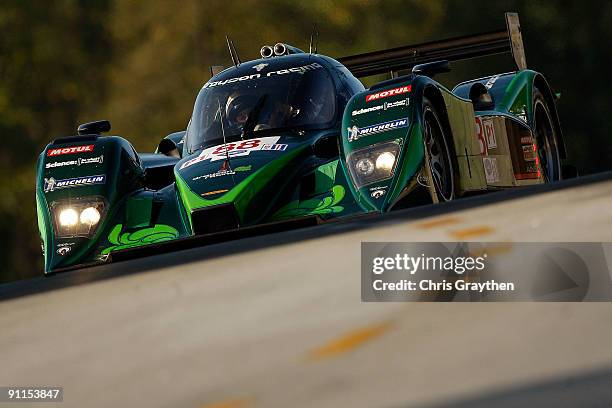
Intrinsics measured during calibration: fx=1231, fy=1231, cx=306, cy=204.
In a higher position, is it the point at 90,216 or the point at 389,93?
the point at 389,93

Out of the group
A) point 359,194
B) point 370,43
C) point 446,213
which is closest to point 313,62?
point 359,194

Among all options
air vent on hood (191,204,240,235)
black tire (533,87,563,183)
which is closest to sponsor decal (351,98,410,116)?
air vent on hood (191,204,240,235)

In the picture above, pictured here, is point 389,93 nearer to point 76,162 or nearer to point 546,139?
point 76,162

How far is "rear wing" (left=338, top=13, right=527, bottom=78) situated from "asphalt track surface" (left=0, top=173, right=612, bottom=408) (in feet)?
20.5

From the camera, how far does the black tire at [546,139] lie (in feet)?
31.9

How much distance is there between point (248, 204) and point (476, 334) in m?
4.26

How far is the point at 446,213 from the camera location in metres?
3.95

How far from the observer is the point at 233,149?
23.7 feet

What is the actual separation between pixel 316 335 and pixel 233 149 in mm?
4601

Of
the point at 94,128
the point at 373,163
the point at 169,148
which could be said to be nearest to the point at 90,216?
the point at 94,128

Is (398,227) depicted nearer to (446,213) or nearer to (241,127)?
(446,213)

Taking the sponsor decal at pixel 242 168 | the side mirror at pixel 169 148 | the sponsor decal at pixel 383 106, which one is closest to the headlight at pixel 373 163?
the sponsor decal at pixel 383 106

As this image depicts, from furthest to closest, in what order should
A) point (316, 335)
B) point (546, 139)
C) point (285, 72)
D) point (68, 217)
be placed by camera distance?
point (546, 139) → point (285, 72) → point (68, 217) → point (316, 335)

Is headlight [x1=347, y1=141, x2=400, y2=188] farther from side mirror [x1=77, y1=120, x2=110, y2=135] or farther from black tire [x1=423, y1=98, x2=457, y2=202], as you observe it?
side mirror [x1=77, y1=120, x2=110, y2=135]
